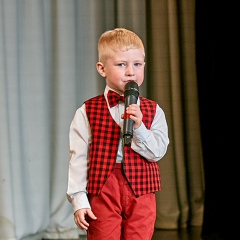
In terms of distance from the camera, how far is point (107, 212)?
5.88ft

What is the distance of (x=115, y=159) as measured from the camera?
5.95ft

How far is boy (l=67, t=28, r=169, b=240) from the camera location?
180 cm

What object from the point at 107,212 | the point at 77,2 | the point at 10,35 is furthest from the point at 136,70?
the point at 77,2

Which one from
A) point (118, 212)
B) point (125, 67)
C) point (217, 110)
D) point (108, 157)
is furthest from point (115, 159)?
point (217, 110)

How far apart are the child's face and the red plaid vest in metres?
0.08

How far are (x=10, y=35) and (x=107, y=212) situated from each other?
1.70 m

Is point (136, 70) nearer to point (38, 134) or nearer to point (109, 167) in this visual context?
point (109, 167)

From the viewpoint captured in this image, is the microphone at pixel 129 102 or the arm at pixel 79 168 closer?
the microphone at pixel 129 102

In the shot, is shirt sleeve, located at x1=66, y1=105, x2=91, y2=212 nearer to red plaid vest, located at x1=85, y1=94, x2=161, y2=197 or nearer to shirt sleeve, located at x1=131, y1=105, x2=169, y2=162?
red plaid vest, located at x1=85, y1=94, x2=161, y2=197

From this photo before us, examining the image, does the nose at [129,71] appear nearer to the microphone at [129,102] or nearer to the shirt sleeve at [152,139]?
the microphone at [129,102]

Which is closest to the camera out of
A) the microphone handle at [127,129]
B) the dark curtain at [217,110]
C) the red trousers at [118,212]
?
the microphone handle at [127,129]

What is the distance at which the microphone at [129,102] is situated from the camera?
1.68 metres

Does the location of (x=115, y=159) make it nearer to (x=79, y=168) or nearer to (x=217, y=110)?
(x=79, y=168)

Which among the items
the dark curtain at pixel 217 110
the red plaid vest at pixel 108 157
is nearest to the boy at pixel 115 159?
the red plaid vest at pixel 108 157
